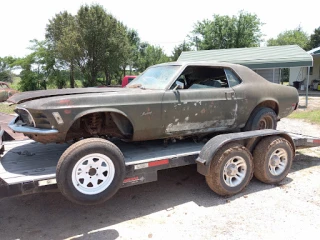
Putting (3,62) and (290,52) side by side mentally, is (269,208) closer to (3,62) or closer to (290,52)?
(290,52)

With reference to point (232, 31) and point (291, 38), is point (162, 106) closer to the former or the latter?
point (232, 31)

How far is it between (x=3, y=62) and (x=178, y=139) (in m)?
47.8

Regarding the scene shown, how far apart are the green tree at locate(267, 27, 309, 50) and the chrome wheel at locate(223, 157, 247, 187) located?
216 ft

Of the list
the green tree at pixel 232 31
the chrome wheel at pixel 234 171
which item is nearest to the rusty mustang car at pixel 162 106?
the chrome wheel at pixel 234 171

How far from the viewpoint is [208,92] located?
461 cm

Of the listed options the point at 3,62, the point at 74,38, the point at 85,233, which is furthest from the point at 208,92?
the point at 3,62

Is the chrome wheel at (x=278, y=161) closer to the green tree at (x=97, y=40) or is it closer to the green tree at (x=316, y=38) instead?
the green tree at (x=97, y=40)

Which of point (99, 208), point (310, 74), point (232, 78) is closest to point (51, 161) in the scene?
point (99, 208)

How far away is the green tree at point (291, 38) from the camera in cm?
6383

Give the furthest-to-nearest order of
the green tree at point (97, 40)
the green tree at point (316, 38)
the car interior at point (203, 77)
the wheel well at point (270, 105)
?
the green tree at point (316, 38), the green tree at point (97, 40), the wheel well at point (270, 105), the car interior at point (203, 77)

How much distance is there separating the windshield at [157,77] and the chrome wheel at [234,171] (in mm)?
1516

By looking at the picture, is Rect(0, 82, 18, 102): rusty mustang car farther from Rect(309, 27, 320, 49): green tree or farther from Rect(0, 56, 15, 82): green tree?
Rect(309, 27, 320, 49): green tree

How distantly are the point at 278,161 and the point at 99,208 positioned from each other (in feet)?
9.70

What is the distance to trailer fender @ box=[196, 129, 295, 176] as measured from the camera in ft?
13.3
